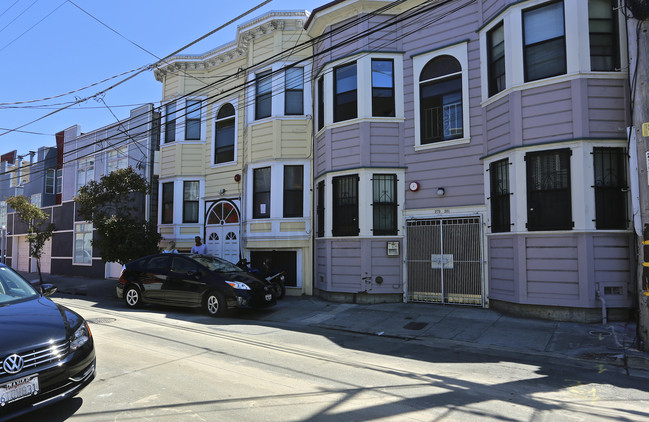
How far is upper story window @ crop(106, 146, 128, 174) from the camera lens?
64.9 ft

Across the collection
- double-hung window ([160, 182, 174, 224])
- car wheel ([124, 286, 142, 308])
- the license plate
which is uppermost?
double-hung window ([160, 182, 174, 224])

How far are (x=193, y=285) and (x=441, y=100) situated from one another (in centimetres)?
787

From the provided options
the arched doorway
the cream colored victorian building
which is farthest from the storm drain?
the arched doorway

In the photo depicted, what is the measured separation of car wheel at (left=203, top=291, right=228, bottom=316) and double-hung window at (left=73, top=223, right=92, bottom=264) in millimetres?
13428

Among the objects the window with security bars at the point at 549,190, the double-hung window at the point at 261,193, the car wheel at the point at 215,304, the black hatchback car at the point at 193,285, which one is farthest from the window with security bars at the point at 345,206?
the window with security bars at the point at 549,190

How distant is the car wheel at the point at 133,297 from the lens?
1159 centimetres

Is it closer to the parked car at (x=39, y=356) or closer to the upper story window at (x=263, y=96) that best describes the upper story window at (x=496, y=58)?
the upper story window at (x=263, y=96)

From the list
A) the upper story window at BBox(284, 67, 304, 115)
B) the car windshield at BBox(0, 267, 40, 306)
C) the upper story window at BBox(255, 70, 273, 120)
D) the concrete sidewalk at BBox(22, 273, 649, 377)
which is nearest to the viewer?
the car windshield at BBox(0, 267, 40, 306)

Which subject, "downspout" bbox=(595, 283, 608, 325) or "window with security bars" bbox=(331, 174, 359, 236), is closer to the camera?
"downspout" bbox=(595, 283, 608, 325)

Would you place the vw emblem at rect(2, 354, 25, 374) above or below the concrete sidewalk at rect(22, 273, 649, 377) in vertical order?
above

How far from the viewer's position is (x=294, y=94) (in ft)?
46.8

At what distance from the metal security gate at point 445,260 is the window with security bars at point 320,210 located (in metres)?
2.65

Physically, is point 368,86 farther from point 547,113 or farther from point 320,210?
point 547,113

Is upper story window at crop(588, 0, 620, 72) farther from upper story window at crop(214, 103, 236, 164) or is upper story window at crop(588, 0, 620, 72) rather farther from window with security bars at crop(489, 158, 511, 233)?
upper story window at crop(214, 103, 236, 164)
